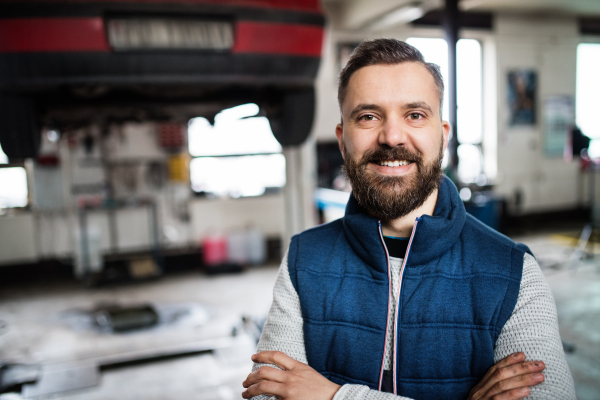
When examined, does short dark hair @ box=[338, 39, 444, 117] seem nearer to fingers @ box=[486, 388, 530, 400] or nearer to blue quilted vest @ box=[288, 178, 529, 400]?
blue quilted vest @ box=[288, 178, 529, 400]

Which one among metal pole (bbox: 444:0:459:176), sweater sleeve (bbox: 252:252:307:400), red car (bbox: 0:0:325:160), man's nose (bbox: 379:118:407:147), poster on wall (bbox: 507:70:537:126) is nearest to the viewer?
man's nose (bbox: 379:118:407:147)

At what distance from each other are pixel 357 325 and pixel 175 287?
4.69 meters

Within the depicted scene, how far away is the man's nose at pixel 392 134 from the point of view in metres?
1.08

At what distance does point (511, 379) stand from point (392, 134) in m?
0.57

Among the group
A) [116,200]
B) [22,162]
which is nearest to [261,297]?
[116,200]

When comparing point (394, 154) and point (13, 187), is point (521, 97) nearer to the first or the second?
point (13, 187)

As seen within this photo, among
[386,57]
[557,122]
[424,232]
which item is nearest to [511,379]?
[424,232]

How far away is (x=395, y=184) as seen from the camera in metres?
1.11

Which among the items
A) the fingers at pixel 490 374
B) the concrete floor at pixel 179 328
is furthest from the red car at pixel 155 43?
the concrete floor at pixel 179 328

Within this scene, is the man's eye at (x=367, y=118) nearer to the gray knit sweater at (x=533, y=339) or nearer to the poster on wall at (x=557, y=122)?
the gray knit sweater at (x=533, y=339)

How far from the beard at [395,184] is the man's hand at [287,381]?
405mm

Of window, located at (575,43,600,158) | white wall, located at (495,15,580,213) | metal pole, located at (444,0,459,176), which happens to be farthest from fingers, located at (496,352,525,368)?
window, located at (575,43,600,158)

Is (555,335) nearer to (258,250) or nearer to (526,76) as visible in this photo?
(258,250)

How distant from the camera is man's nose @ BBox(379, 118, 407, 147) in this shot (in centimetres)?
108
